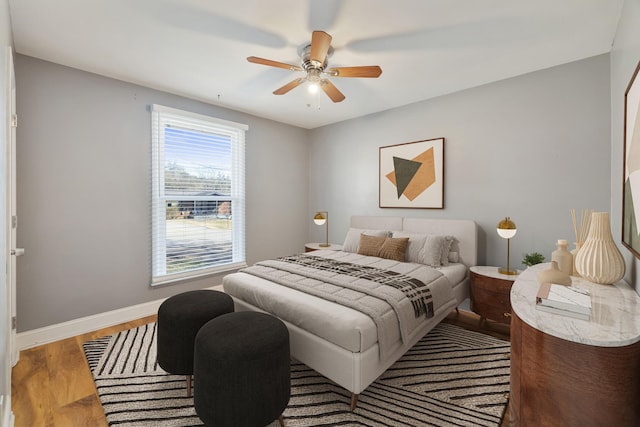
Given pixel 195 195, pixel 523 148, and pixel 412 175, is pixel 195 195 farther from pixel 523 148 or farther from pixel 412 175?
pixel 523 148

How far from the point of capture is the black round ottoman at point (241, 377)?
147 centimetres

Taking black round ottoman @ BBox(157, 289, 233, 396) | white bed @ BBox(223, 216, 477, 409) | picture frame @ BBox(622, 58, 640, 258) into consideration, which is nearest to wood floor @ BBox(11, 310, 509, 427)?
black round ottoman @ BBox(157, 289, 233, 396)

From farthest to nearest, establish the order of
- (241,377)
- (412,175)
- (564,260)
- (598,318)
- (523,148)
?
(412,175)
(523,148)
(564,260)
(241,377)
(598,318)

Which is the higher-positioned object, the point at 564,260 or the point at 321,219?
the point at 321,219

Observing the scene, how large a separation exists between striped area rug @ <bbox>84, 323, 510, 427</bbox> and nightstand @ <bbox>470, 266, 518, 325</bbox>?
0.28 m

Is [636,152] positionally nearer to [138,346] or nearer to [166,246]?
[138,346]

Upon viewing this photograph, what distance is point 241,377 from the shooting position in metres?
1.47

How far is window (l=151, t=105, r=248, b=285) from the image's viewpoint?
3.38 metres

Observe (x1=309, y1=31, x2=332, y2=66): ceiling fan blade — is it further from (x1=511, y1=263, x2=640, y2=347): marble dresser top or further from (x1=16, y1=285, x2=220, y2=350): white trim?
(x1=16, y1=285, x2=220, y2=350): white trim

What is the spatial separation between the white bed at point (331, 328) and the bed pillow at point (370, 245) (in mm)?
804

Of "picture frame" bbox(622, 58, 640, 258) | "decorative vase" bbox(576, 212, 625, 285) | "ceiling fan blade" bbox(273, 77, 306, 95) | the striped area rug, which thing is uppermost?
"ceiling fan blade" bbox(273, 77, 306, 95)

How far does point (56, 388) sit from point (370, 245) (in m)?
3.02

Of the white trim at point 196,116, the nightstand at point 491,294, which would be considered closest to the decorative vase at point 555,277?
the nightstand at point 491,294

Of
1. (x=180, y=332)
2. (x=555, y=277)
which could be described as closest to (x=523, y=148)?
(x=555, y=277)
